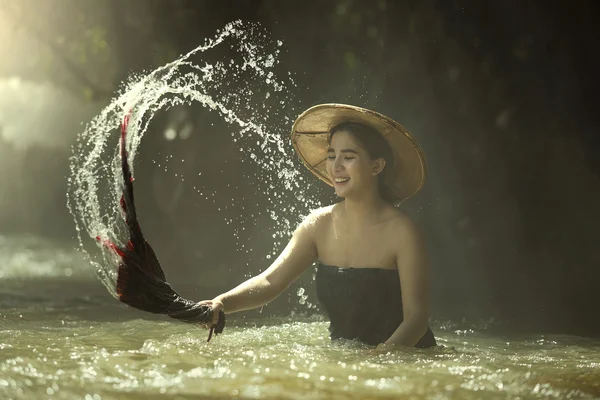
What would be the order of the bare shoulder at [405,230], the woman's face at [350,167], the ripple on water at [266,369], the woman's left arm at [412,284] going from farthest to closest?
the woman's face at [350,167], the bare shoulder at [405,230], the woman's left arm at [412,284], the ripple on water at [266,369]

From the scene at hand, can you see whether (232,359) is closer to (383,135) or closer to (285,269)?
(285,269)

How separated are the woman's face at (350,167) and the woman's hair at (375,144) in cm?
3

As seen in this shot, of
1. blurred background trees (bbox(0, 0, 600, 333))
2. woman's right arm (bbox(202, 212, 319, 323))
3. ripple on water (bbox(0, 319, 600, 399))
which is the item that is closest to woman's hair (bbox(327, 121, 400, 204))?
woman's right arm (bbox(202, 212, 319, 323))

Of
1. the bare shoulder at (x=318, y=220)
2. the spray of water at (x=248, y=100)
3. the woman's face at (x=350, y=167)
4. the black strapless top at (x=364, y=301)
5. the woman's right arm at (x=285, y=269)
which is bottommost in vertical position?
the black strapless top at (x=364, y=301)

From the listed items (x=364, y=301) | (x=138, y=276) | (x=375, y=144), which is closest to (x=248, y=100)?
(x=375, y=144)

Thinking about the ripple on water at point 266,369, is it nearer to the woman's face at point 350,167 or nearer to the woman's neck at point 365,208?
the woman's neck at point 365,208

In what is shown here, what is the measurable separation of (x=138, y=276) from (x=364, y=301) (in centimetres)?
107

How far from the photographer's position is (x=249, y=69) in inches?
306

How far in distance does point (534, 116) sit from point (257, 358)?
4.51 metres

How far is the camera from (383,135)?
3.81 metres

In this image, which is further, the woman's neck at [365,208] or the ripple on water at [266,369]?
the woman's neck at [365,208]

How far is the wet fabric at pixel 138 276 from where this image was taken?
319cm

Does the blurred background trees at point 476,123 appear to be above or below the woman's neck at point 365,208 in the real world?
above

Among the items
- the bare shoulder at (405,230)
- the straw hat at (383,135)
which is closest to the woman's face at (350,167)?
the straw hat at (383,135)
